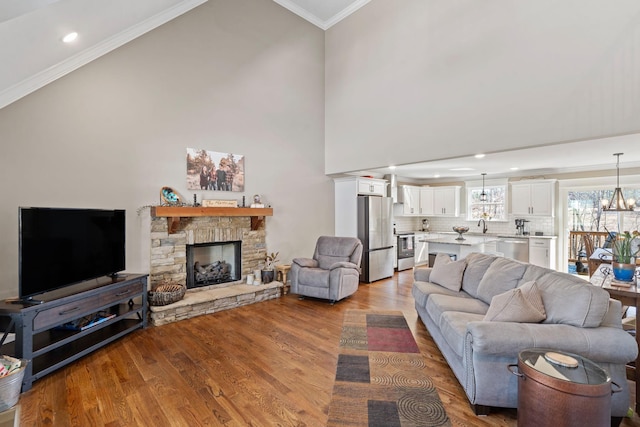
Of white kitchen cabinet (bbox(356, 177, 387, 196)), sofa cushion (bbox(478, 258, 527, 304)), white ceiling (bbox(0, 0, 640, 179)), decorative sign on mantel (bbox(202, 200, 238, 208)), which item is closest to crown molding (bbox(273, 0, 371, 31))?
white ceiling (bbox(0, 0, 640, 179))

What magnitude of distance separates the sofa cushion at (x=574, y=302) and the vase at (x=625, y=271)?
2.72 feet

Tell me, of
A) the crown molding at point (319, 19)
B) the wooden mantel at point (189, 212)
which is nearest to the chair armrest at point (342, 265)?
the wooden mantel at point (189, 212)

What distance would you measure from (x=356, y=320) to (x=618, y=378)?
2.54 m

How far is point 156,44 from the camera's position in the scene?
166 inches

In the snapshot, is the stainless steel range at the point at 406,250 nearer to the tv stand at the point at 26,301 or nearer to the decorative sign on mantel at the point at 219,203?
the decorative sign on mantel at the point at 219,203

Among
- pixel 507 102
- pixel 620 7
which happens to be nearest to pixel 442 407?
pixel 507 102

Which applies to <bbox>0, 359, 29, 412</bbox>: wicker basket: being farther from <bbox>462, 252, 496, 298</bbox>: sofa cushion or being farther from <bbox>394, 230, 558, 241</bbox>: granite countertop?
<bbox>394, 230, 558, 241</bbox>: granite countertop

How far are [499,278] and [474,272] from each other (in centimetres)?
45

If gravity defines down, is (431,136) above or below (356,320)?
above

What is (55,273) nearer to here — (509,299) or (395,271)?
(509,299)

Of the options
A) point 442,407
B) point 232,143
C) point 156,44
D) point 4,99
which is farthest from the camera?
point 232,143

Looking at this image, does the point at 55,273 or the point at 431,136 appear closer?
the point at 55,273

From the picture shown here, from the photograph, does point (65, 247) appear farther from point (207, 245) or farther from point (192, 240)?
point (207, 245)

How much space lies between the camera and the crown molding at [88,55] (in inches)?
124
